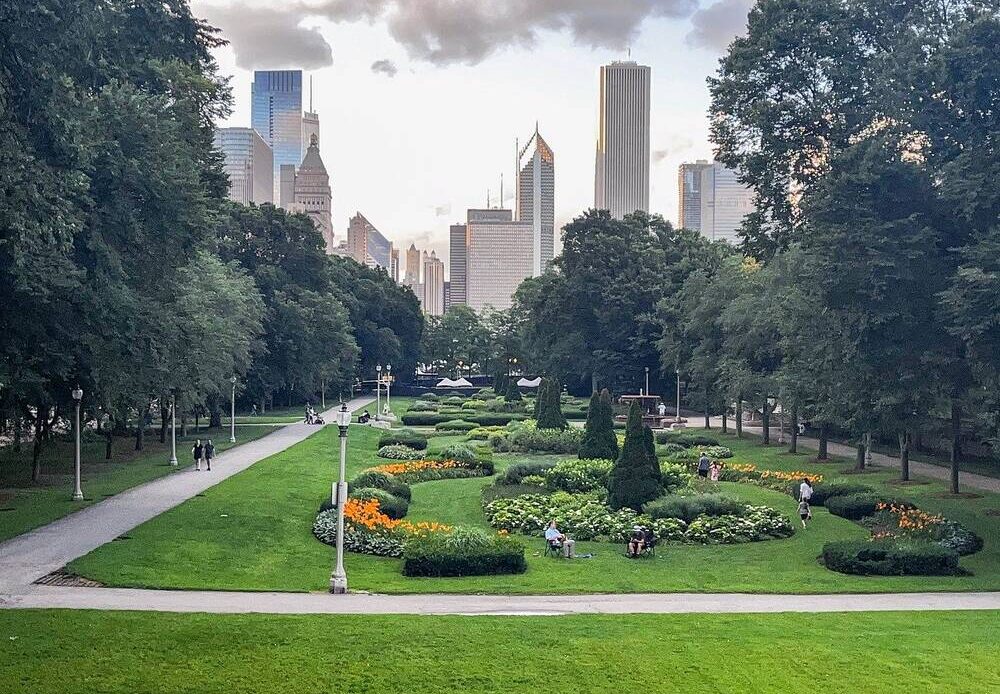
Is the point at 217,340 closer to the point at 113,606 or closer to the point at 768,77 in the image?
the point at 768,77

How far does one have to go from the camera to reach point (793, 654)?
43.6ft

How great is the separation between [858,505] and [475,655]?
1825 centimetres

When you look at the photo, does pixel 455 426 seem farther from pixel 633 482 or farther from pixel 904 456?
pixel 633 482

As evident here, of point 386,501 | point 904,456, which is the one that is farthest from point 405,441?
point 904,456

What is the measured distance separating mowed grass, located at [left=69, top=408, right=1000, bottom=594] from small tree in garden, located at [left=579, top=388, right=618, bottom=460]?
6385 millimetres

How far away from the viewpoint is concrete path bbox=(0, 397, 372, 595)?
62.4ft

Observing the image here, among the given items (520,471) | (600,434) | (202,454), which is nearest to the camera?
(520,471)

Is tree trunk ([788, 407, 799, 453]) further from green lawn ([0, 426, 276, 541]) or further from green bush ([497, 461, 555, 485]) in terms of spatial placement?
green lawn ([0, 426, 276, 541])

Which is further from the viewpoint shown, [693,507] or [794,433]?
[794,433]

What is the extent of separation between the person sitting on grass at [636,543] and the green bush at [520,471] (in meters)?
11.2

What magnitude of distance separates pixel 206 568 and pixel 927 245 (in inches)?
704

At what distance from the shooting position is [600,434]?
36.3 m

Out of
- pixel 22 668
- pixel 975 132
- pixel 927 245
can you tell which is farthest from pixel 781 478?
pixel 22 668

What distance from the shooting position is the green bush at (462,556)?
19.5m
